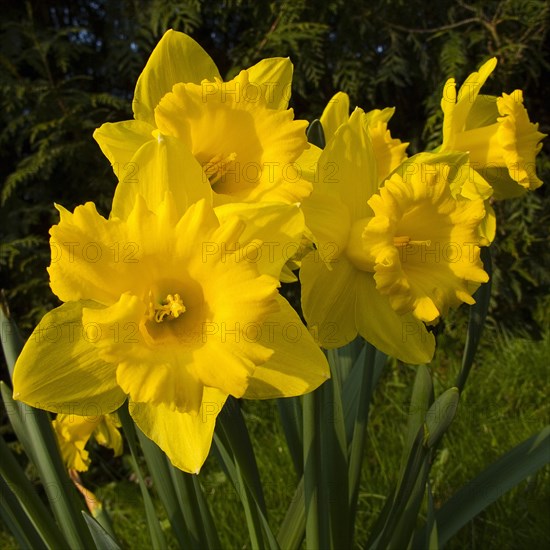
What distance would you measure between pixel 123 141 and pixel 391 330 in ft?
1.48

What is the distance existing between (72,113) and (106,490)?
1477 millimetres

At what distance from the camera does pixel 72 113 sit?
257 cm

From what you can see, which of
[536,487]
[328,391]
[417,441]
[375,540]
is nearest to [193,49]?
[328,391]

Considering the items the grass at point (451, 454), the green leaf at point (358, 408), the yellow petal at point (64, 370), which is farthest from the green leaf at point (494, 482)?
the yellow petal at point (64, 370)

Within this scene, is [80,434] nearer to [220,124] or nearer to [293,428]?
[293,428]

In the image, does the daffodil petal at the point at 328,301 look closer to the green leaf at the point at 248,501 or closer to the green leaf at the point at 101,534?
the green leaf at the point at 248,501

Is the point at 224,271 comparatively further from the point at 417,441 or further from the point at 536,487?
the point at 536,487

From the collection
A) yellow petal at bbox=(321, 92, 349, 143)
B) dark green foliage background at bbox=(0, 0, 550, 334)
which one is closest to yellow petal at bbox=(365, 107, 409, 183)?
yellow petal at bbox=(321, 92, 349, 143)

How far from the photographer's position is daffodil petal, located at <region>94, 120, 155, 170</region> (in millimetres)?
833

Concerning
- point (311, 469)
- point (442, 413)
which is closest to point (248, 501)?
point (311, 469)

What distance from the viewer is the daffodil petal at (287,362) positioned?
0.83 m

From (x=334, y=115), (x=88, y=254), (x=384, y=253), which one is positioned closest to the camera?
(x=88, y=254)

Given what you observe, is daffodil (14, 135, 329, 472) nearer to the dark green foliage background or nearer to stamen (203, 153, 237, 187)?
stamen (203, 153, 237, 187)

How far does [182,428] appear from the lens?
32.7 inches
